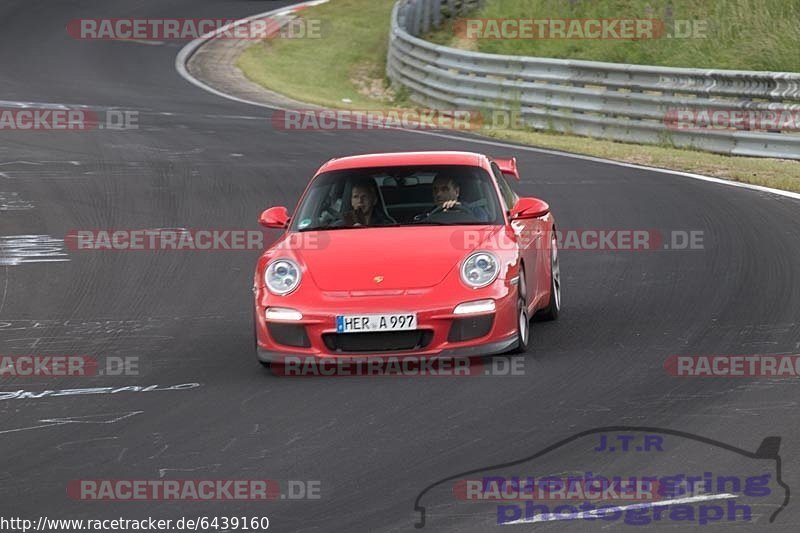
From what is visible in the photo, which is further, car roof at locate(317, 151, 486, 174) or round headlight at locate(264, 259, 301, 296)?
car roof at locate(317, 151, 486, 174)

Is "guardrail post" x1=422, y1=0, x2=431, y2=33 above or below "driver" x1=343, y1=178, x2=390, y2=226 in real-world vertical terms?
below

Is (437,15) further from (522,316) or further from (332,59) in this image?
(522,316)

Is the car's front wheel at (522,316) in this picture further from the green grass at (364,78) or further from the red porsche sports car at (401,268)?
the green grass at (364,78)

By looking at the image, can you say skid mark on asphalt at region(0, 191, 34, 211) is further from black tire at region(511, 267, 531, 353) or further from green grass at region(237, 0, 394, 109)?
green grass at region(237, 0, 394, 109)

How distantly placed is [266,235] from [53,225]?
226 centimetres

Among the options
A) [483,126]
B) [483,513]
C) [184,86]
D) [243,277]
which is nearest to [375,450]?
[483,513]

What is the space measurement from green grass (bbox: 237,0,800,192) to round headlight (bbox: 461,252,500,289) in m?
8.57

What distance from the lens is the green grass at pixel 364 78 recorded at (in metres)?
19.7

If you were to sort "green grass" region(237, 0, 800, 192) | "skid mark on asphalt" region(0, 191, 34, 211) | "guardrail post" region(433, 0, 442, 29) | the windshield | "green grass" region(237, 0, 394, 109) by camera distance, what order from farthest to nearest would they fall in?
"guardrail post" region(433, 0, 442, 29) < "green grass" region(237, 0, 394, 109) < "green grass" region(237, 0, 800, 192) < "skid mark on asphalt" region(0, 191, 34, 211) < the windshield

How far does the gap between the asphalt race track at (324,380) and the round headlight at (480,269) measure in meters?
0.56

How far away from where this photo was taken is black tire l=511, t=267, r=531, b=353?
31.6 feet

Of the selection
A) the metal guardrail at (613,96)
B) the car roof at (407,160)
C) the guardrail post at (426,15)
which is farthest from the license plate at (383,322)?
the guardrail post at (426,15)

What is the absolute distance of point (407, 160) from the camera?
10.7 m

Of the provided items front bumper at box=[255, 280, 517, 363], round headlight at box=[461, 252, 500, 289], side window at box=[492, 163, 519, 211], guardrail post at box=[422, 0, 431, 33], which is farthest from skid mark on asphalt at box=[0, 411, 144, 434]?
guardrail post at box=[422, 0, 431, 33]
